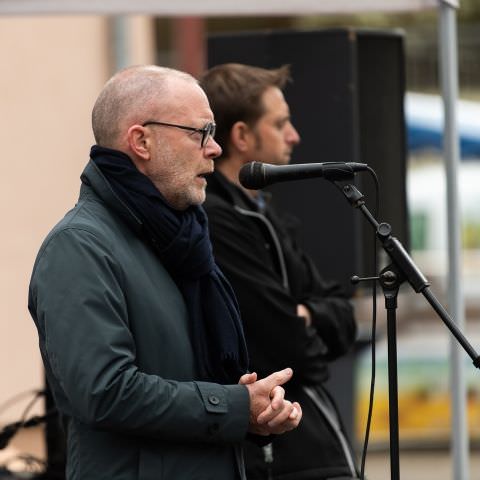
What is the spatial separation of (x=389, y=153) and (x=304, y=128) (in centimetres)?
38

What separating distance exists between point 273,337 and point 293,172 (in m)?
0.84

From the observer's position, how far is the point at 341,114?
17.2 feet

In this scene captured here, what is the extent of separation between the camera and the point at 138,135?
3.02 m

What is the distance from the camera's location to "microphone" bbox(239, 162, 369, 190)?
3160 millimetres

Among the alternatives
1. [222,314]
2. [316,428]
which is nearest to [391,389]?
[222,314]

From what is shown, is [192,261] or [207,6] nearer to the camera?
[192,261]

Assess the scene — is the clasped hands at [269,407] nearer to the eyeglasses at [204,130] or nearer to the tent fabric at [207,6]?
the eyeglasses at [204,130]

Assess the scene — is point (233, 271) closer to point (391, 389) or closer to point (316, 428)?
point (316, 428)

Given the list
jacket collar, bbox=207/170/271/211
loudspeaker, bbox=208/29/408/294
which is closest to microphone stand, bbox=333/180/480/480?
jacket collar, bbox=207/170/271/211

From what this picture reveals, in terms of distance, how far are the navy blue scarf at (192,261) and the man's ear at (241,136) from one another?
1027 millimetres

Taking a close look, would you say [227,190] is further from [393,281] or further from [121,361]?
[121,361]

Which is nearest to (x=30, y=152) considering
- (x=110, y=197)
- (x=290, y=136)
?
(x=290, y=136)

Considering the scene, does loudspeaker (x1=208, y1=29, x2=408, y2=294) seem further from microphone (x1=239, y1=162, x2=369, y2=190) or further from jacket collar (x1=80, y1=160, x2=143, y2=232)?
Result: jacket collar (x1=80, y1=160, x2=143, y2=232)

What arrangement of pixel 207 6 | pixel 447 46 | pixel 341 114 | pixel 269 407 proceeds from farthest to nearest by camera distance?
pixel 341 114 → pixel 447 46 → pixel 207 6 → pixel 269 407
